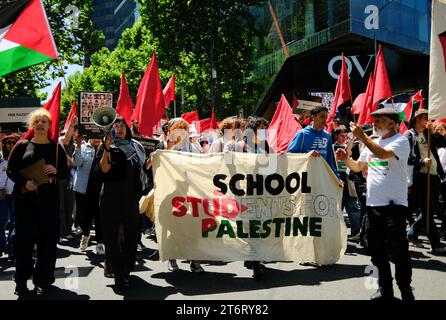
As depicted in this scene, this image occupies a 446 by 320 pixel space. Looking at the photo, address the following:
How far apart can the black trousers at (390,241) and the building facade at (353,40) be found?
2396 cm

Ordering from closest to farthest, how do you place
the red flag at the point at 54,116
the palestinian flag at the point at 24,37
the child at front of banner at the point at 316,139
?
the red flag at the point at 54,116, the palestinian flag at the point at 24,37, the child at front of banner at the point at 316,139

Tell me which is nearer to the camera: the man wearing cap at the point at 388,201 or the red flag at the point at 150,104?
the man wearing cap at the point at 388,201

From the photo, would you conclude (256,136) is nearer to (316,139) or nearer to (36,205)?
(316,139)

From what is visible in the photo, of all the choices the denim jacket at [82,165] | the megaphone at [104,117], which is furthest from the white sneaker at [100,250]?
the megaphone at [104,117]

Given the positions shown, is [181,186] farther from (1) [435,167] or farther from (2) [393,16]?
(2) [393,16]

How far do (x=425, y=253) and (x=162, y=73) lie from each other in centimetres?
3006

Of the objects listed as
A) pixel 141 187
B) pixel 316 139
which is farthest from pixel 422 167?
pixel 141 187

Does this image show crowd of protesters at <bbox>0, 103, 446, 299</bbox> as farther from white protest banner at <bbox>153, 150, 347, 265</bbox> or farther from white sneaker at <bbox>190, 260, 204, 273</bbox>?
white protest banner at <bbox>153, 150, 347, 265</bbox>

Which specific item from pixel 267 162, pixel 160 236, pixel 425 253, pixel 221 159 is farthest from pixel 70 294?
pixel 425 253

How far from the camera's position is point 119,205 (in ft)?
19.8

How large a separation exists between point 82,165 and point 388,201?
558 centimetres

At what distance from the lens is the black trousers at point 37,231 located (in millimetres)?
5609

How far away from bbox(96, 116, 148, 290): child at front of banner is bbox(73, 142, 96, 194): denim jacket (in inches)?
111

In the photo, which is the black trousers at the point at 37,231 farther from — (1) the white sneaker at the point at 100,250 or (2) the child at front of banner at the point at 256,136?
(2) the child at front of banner at the point at 256,136
